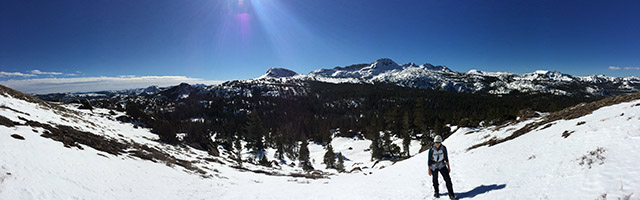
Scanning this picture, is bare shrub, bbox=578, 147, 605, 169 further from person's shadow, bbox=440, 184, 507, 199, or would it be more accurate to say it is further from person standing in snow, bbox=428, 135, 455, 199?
person standing in snow, bbox=428, 135, 455, 199

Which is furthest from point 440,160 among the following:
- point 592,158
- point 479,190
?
point 592,158

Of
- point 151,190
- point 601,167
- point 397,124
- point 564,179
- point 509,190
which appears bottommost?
point 397,124

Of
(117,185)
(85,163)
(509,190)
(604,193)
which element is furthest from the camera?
(85,163)

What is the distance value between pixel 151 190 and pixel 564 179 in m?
20.8

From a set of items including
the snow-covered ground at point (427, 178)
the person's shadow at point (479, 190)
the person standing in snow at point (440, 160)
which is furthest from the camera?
the person's shadow at point (479, 190)

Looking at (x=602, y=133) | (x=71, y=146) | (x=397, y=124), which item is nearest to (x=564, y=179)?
(x=602, y=133)

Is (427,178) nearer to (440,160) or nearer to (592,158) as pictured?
(440,160)

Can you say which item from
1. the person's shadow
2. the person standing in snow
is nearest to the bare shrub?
the person's shadow

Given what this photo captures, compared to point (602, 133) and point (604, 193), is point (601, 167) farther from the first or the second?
point (602, 133)

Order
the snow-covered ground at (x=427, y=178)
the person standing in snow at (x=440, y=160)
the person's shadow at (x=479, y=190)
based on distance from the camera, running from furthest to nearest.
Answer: the person's shadow at (x=479, y=190), the person standing in snow at (x=440, y=160), the snow-covered ground at (x=427, y=178)

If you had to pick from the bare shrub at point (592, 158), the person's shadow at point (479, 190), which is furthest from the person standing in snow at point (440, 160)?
the bare shrub at point (592, 158)

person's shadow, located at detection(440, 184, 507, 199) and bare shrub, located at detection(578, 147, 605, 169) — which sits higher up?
bare shrub, located at detection(578, 147, 605, 169)

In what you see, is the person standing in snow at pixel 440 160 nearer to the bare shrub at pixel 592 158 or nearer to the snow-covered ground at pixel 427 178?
the snow-covered ground at pixel 427 178

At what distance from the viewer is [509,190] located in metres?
8.87
